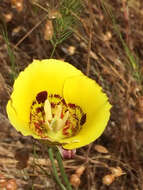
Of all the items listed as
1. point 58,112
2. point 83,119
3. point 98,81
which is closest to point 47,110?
point 58,112

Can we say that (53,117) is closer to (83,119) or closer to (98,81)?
(83,119)

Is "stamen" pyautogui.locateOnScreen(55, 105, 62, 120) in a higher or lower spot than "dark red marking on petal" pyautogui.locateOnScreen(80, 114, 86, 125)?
higher

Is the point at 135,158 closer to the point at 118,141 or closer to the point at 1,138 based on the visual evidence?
the point at 118,141

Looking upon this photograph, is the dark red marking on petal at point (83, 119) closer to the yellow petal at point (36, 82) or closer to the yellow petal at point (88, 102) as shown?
the yellow petal at point (88, 102)

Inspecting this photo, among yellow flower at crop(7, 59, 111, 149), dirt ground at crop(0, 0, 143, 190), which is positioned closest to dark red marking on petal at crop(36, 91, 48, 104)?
yellow flower at crop(7, 59, 111, 149)

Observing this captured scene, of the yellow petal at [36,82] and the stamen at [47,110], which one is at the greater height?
the yellow petal at [36,82]

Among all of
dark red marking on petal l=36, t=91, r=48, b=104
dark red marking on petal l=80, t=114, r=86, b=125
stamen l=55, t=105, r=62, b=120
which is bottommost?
dark red marking on petal l=80, t=114, r=86, b=125

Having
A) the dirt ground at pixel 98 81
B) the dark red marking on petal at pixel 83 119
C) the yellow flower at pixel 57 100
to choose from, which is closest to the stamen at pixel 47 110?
the yellow flower at pixel 57 100

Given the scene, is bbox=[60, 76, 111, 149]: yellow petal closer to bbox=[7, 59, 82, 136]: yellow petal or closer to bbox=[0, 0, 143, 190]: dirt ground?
bbox=[7, 59, 82, 136]: yellow petal
